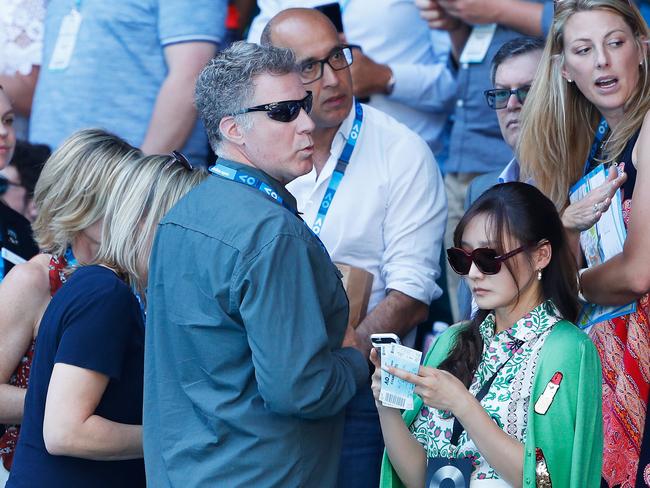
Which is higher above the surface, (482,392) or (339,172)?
(339,172)

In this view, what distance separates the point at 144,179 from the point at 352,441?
1.14 m

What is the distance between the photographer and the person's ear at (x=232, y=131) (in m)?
3.34

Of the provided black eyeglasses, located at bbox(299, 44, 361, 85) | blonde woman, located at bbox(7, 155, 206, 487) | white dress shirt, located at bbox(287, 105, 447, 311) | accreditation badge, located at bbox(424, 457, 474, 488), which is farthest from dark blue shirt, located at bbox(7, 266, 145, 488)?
black eyeglasses, located at bbox(299, 44, 361, 85)

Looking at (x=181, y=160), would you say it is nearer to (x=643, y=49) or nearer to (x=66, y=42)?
(x=643, y=49)

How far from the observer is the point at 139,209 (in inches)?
148

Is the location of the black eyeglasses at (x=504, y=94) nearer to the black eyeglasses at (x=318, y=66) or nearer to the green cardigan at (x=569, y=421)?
the black eyeglasses at (x=318, y=66)

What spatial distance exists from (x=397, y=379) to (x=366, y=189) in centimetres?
158

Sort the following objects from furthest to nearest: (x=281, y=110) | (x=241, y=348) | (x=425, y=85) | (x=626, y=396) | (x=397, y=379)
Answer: (x=425, y=85) → (x=626, y=396) → (x=281, y=110) → (x=241, y=348) → (x=397, y=379)

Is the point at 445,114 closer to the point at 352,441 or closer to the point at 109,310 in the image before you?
the point at 352,441

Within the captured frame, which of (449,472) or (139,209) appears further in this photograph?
(139,209)

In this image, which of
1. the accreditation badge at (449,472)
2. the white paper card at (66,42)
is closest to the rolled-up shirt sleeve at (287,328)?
the accreditation badge at (449,472)

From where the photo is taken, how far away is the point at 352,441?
380 cm

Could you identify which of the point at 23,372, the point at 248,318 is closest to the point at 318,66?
the point at 23,372

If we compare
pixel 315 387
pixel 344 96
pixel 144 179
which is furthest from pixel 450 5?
pixel 315 387
